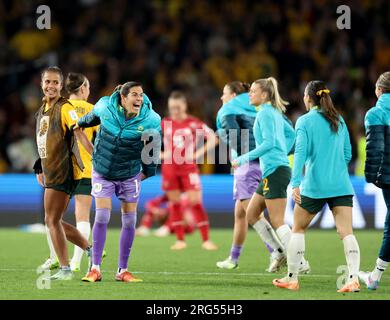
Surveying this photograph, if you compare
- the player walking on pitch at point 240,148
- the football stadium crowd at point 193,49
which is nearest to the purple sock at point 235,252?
the player walking on pitch at point 240,148

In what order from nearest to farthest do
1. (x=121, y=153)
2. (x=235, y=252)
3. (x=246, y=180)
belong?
(x=121, y=153)
(x=246, y=180)
(x=235, y=252)

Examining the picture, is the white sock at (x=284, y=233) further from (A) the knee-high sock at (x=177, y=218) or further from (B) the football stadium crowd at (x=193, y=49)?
(B) the football stadium crowd at (x=193, y=49)

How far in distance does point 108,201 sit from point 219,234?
25.9 ft

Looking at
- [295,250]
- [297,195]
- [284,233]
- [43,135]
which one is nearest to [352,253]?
[295,250]

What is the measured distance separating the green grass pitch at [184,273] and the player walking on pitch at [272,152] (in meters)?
0.77

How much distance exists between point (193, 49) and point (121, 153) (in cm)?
1293

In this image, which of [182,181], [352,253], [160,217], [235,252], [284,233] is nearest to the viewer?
[352,253]

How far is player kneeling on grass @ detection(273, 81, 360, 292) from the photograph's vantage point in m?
10.1

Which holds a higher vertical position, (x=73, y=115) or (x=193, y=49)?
(x=193, y=49)

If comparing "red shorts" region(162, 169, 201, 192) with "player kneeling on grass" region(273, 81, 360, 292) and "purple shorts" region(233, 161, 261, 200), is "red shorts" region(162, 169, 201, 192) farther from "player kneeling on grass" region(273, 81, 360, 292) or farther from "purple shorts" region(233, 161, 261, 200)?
"player kneeling on grass" region(273, 81, 360, 292)

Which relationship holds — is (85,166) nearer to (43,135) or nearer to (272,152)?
(43,135)

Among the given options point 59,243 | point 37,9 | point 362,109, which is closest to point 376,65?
point 362,109

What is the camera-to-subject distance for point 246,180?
1284cm
